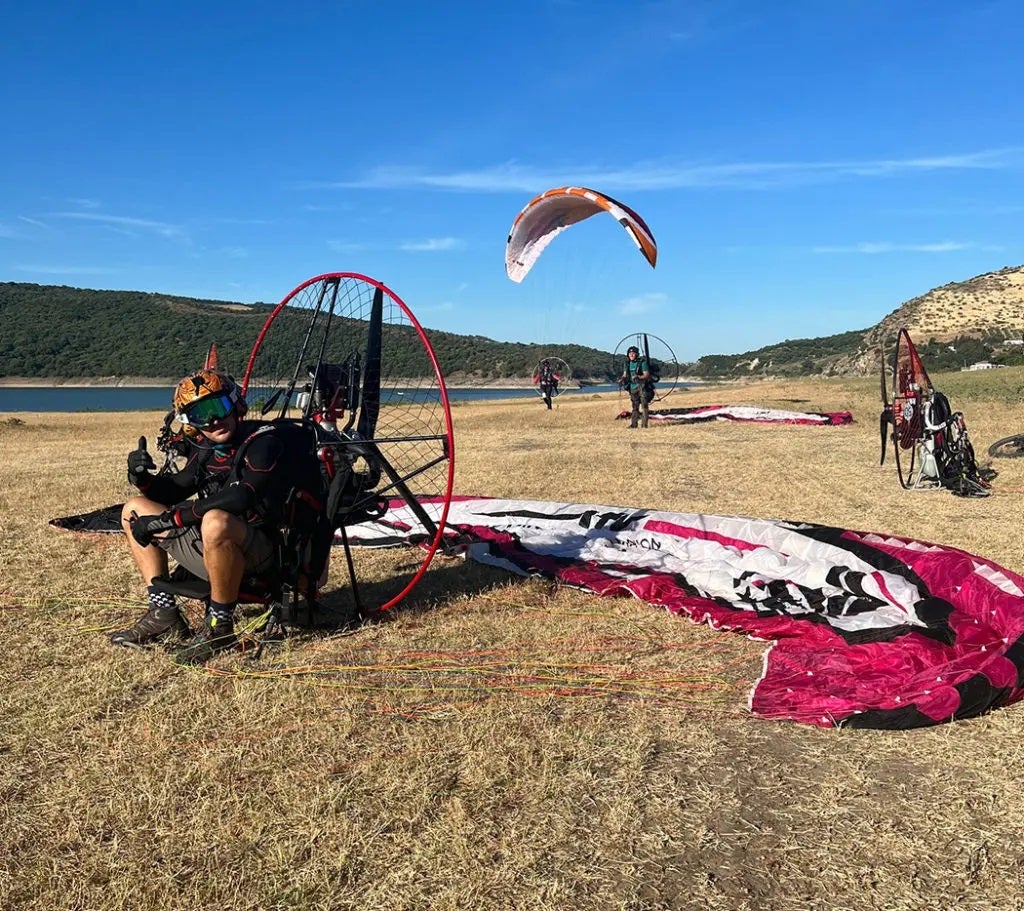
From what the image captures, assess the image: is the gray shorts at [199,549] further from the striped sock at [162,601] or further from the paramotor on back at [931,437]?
the paramotor on back at [931,437]

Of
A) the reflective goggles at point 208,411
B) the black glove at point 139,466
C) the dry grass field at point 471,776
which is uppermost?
the reflective goggles at point 208,411

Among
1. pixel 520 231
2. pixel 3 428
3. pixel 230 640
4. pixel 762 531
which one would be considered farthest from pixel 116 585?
pixel 3 428

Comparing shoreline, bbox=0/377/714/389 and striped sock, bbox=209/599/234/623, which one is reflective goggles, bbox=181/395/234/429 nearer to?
striped sock, bbox=209/599/234/623

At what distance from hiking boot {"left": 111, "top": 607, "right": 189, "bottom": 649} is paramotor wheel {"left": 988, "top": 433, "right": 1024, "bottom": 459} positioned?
36.7 feet

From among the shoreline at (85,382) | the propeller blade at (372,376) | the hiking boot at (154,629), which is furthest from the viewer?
the shoreline at (85,382)

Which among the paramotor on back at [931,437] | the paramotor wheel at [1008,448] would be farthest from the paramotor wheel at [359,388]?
the paramotor wheel at [1008,448]

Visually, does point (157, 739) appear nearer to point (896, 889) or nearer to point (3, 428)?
point (896, 889)

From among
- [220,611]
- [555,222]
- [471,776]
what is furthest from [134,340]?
[471,776]

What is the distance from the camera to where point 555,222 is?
9969mm

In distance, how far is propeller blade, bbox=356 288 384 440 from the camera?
17.5 feet

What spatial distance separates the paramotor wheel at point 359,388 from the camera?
5.07m

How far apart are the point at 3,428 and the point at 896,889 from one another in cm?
2474

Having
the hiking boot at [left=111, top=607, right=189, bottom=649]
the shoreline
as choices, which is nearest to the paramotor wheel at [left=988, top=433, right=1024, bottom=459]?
the hiking boot at [left=111, top=607, right=189, bottom=649]

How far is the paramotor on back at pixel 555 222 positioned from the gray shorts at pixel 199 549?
15.3 feet
